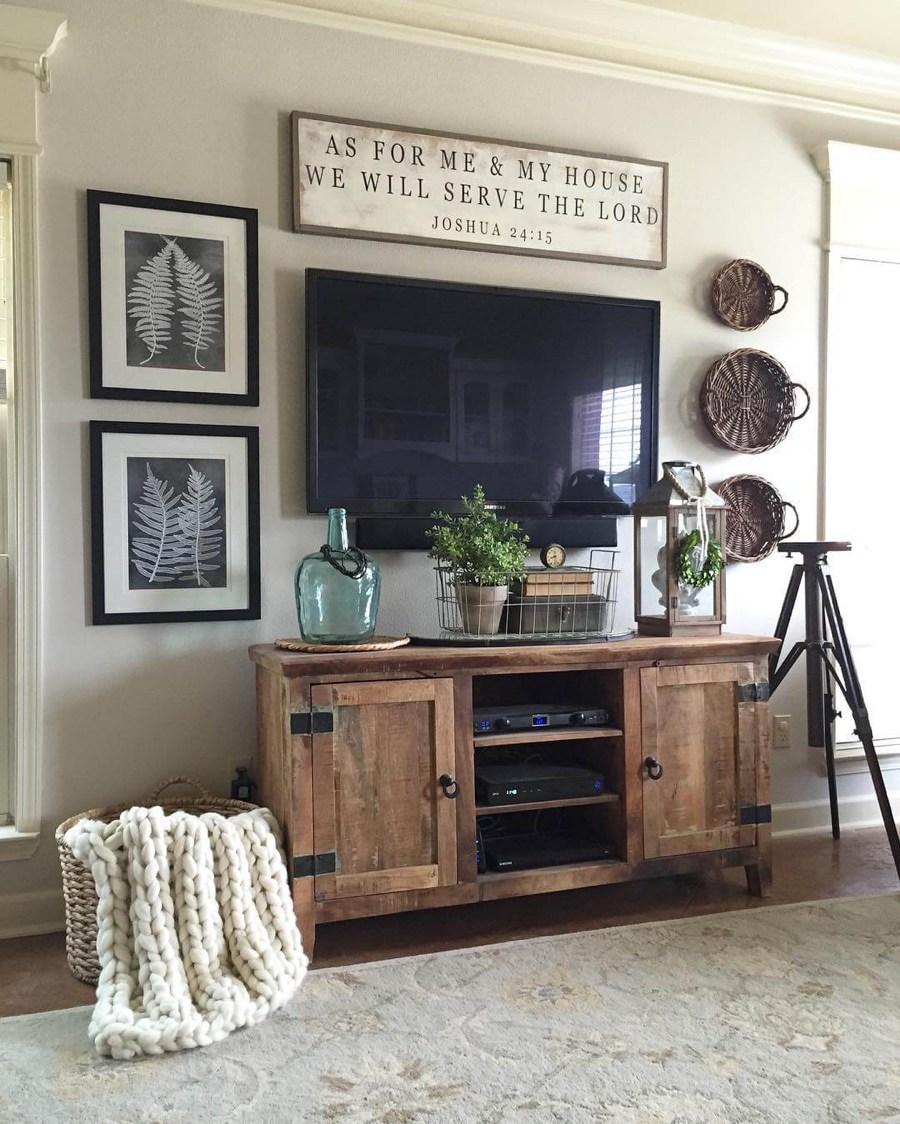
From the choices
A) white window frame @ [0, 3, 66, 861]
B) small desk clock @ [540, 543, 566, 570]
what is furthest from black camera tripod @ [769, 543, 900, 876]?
white window frame @ [0, 3, 66, 861]

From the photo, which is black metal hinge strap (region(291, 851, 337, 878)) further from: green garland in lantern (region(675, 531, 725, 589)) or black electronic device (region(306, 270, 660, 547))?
green garland in lantern (region(675, 531, 725, 589))

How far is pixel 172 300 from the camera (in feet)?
9.14

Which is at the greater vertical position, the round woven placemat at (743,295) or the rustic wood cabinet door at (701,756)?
the round woven placemat at (743,295)

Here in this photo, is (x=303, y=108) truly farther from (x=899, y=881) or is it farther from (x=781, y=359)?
(x=899, y=881)

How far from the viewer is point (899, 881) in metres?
2.97

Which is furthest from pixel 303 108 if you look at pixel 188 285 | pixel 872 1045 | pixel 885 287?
pixel 872 1045

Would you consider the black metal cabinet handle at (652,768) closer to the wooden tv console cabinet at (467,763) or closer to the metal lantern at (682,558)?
the wooden tv console cabinet at (467,763)

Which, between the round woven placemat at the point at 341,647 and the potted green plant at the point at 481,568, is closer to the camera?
the round woven placemat at the point at 341,647

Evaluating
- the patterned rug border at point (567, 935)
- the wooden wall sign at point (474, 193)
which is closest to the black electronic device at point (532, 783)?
the patterned rug border at point (567, 935)

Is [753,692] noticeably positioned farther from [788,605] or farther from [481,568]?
[481,568]

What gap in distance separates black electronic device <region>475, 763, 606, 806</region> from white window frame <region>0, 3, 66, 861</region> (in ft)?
3.88

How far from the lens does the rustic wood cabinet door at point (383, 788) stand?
2.43m

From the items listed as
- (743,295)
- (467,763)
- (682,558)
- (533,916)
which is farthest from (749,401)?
(533,916)

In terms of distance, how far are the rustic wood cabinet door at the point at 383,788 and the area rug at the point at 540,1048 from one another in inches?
8.2
